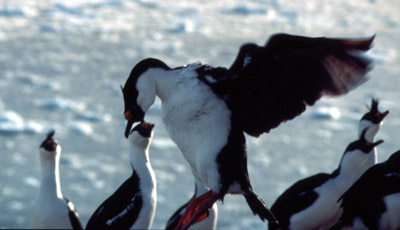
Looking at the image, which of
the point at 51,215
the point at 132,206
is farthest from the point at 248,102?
the point at 51,215

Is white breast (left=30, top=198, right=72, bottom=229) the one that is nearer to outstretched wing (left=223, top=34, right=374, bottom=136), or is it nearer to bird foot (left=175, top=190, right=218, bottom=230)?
bird foot (left=175, top=190, right=218, bottom=230)

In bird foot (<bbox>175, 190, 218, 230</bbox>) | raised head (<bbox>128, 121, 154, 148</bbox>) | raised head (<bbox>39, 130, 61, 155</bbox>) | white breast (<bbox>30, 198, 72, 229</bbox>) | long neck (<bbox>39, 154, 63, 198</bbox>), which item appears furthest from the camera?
raised head (<bbox>39, 130, 61, 155</bbox>)

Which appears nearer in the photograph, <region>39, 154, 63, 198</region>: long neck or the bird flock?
the bird flock

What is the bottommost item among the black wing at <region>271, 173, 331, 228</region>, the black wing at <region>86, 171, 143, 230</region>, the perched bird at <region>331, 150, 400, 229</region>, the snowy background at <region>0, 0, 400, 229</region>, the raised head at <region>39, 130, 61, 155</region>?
the perched bird at <region>331, 150, 400, 229</region>

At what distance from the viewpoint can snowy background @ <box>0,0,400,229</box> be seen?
30.9ft

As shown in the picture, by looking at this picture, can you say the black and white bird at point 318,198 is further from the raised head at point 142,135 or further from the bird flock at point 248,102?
the raised head at point 142,135

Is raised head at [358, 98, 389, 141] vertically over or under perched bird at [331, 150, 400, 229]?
over

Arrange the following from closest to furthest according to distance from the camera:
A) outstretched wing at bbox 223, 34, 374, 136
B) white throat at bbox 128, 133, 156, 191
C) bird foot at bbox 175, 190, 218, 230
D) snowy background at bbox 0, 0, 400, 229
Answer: outstretched wing at bbox 223, 34, 374, 136 → bird foot at bbox 175, 190, 218, 230 → white throat at bbox 128, 133, 156, 191 → snowy background at bbox 0, 0, 400, 229

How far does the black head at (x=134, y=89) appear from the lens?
4215 mm

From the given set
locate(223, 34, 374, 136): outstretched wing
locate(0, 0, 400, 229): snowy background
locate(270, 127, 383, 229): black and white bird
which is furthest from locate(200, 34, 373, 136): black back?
locate(0, 0, 400, 229): snowy background

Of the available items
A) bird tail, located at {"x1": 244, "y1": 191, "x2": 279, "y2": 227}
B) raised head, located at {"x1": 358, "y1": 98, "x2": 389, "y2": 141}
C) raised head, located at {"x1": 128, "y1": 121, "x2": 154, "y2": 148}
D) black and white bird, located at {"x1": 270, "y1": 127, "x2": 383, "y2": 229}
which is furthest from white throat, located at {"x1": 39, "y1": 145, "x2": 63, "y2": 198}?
bird tail, located at {"x1": 244, "y1": 191, "x2": 279, "y2": 227}

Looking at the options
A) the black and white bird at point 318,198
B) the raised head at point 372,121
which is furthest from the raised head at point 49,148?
the raised head at point 372,121

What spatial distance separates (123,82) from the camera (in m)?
11.6

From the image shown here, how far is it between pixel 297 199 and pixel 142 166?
1.17 meters
